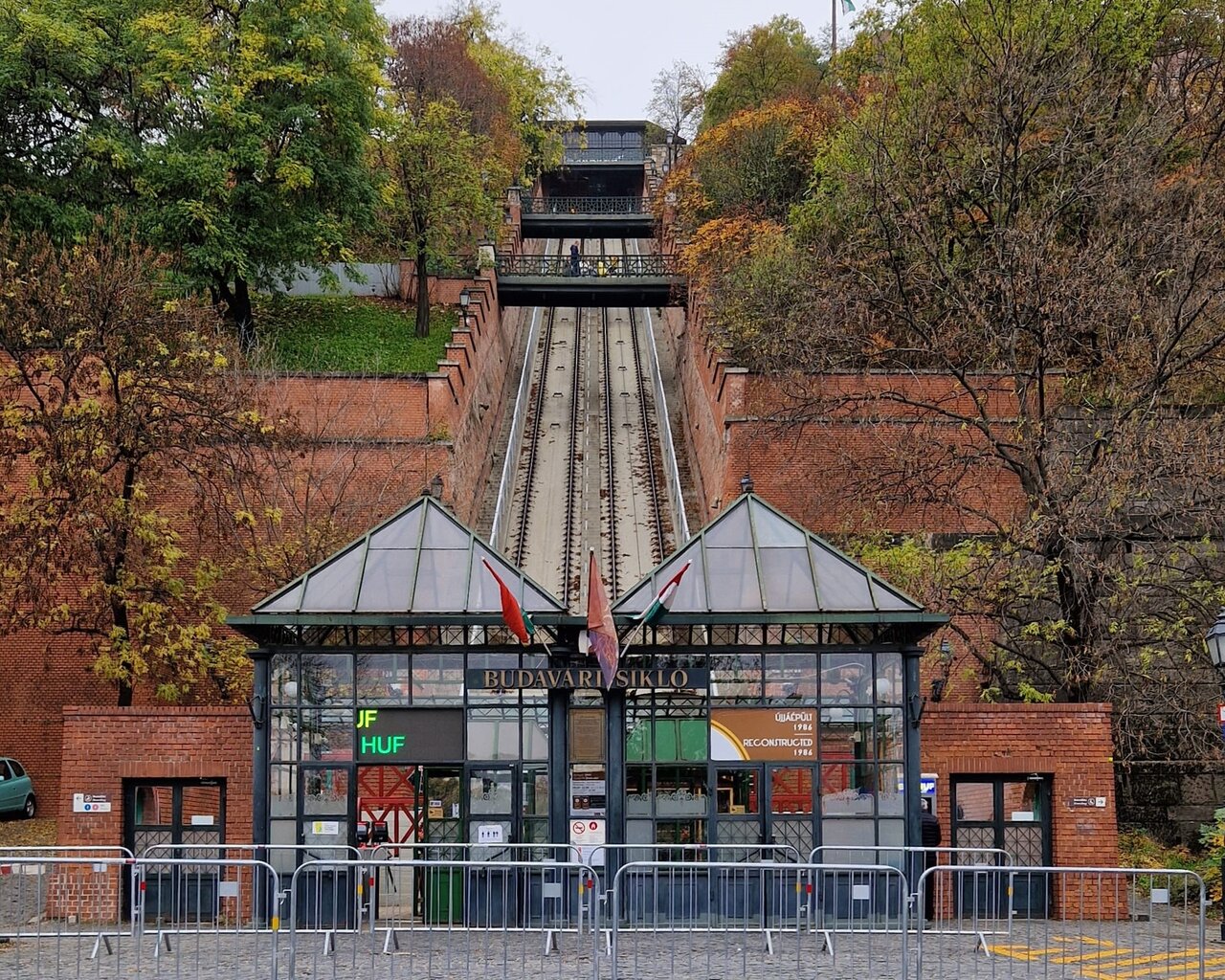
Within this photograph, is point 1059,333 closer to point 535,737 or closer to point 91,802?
point 535,737

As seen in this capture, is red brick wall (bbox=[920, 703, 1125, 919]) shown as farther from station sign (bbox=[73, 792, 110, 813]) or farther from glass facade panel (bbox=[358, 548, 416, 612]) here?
station sign (bbox=[73, 792, 110, 813])

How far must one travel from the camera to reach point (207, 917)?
17.6m

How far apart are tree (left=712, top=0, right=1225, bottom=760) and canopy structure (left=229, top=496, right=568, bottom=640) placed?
23.4ft

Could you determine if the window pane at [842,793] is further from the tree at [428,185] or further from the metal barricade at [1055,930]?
the tree at [428,185]

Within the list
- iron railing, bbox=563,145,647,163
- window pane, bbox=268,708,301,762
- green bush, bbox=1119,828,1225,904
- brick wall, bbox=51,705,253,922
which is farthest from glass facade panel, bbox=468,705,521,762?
iron railing, bbox=563,145,647,163

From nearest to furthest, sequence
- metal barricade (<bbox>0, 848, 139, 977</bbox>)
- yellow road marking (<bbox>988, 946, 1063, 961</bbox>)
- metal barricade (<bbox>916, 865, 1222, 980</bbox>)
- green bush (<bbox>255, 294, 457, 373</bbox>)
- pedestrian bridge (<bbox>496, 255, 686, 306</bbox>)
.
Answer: metal barricade (<bbox>916, 865, 1222, 980</bbox>)
yellow road marking (<bbox>988, 946, 1063, 961</bbox>)
metal barricade (<bbox>0, 848, 139, 977</bbox>)
green bush (<bbox>255, 294, 457, 373</bbox>)
pedestrian bridge (<bbox>496, 255, 686, 306</bbox>)

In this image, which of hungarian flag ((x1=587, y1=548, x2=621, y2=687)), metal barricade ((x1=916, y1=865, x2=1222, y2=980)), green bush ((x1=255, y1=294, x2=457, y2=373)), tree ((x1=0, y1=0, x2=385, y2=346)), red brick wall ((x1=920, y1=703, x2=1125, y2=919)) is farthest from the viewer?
green bush ((x1=255, y1=294, x2=457, y2=373))

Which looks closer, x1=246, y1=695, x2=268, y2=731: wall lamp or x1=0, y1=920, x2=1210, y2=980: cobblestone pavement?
x1=0, y1=920, x2=1210, y2=980: cobblestone pavement

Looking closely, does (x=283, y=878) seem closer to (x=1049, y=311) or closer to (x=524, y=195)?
(x=1049, y=311)

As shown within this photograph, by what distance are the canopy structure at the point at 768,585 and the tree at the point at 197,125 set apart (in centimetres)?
1834

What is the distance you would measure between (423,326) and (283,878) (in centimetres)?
2870

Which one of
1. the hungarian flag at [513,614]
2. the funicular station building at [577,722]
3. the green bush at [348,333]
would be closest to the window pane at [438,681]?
the funicular station building at [577,722]

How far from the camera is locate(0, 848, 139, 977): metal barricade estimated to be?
46.8 ft

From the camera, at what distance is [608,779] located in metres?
17.5
